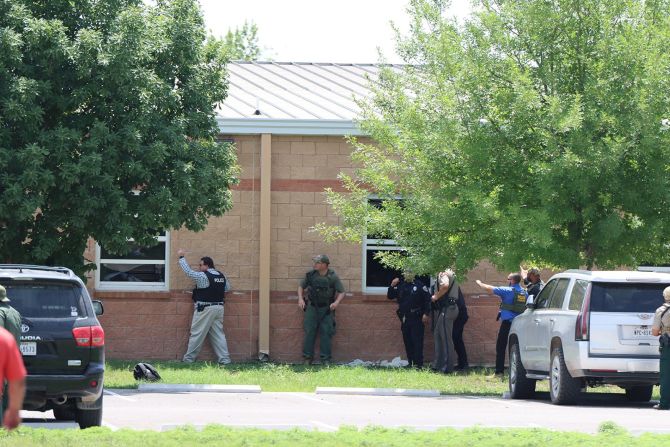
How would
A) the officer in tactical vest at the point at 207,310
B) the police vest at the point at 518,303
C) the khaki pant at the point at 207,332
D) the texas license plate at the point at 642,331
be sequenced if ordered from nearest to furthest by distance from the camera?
the texas license plate at the point at 642,331 → the police vest at the point at 518,303 → the officer in tactical vest at the point at 207,310 → the khaki pant at the point at 207,332

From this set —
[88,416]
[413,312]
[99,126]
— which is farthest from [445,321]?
[88,416]

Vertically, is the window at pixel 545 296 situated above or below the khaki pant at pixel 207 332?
above

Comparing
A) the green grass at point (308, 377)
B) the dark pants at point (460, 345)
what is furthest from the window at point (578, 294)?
the dark pants at point (460, 345)

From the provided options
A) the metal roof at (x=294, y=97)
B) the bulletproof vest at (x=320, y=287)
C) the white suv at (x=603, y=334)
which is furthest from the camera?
the metal roof at (x=294, y=97)

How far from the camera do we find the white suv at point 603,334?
54.6 feet

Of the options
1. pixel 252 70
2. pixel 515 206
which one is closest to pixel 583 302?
pixel 515 206

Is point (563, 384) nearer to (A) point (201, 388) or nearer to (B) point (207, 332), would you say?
(A) point (201, 388)

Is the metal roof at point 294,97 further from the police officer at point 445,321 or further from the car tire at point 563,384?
the car tire at point 563,384

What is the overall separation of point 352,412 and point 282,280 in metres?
9.33

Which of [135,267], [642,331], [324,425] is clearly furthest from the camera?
[135,267]

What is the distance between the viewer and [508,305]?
21.9m

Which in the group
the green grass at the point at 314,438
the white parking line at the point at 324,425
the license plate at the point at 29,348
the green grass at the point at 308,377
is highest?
the license plate at the point at 29,348

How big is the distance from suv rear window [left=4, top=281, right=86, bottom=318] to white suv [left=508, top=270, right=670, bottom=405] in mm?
6746

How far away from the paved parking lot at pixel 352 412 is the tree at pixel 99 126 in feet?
9.36
